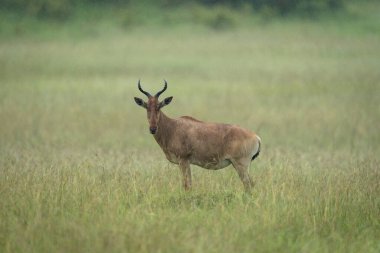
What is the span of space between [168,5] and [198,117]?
40550mm

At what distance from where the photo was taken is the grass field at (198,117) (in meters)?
9.03

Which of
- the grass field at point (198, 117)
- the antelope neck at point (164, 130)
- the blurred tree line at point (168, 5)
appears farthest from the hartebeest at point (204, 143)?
the blurred tree line at point (168, 5)

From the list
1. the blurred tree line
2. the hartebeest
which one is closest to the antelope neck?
the hartebeest

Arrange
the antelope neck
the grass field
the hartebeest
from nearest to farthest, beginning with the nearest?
the grass field < the hartebeest < the antelope neck

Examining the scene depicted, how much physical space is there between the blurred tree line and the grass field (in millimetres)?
2922

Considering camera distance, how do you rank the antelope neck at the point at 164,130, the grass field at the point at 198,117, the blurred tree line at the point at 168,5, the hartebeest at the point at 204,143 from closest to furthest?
the grass field at the point at 198,117
the hartebeest at the point at 204,143
the antelope neck at the point at 164,130
the blurred tree line at the point at 168,5

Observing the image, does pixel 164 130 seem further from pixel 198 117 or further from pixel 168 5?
pixel 168 5

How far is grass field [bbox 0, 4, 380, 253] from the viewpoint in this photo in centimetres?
903

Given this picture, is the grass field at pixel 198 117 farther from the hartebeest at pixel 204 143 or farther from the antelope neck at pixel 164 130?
the antelope neck at pixel 164 130

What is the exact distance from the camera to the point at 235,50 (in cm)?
5194

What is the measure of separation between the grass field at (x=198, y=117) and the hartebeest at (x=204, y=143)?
1.10 ft

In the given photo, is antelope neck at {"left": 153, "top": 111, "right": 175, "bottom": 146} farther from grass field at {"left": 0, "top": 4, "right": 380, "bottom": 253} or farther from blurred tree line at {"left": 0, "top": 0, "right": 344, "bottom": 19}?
blurred tree line at {"left": 0, "top": 0, "right": 344, "bottom": 19}

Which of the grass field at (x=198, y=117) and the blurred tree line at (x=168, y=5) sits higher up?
the blurred tree line at (x=168, y=5)

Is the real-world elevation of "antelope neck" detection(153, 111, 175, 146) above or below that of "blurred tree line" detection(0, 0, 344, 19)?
below
